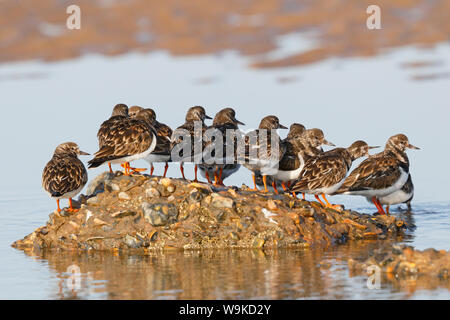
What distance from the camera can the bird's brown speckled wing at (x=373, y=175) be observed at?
21047mm

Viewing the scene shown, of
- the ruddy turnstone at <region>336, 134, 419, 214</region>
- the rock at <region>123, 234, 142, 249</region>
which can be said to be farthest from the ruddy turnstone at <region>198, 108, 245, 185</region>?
the rock at <region>123, 234, 142, 249</region>

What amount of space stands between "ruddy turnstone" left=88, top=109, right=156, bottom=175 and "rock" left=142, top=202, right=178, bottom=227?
195 cm

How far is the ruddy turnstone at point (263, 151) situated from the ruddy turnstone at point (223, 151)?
1.47 feet

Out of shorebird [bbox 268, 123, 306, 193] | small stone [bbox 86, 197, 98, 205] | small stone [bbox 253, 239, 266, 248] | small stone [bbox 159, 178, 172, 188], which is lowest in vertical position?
small stone [bbox 253, 239, 266, 248]

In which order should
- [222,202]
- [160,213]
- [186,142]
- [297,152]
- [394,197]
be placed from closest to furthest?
[160,213], [222,202], [186,142], [297,152], [394,197]

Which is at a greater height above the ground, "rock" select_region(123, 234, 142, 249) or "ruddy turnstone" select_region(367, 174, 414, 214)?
"ruddy turnstone" select_region(367, 174, 414, 214)

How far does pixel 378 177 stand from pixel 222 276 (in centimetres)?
825

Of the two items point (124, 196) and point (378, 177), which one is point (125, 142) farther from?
point (378, 177)

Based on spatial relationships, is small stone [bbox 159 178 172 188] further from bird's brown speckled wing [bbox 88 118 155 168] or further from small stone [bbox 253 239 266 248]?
small stone [bbox 253 239 266 248]

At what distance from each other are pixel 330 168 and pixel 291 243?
2.96 meters

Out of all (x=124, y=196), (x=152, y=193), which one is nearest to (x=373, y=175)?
(x=152, y=193)

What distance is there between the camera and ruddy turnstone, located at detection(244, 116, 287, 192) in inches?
789

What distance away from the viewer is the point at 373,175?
69.7 ft

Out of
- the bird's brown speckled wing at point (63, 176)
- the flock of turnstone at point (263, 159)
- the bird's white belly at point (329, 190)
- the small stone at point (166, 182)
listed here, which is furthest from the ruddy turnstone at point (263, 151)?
the bird's brown speckled wing at point (63, 176)
